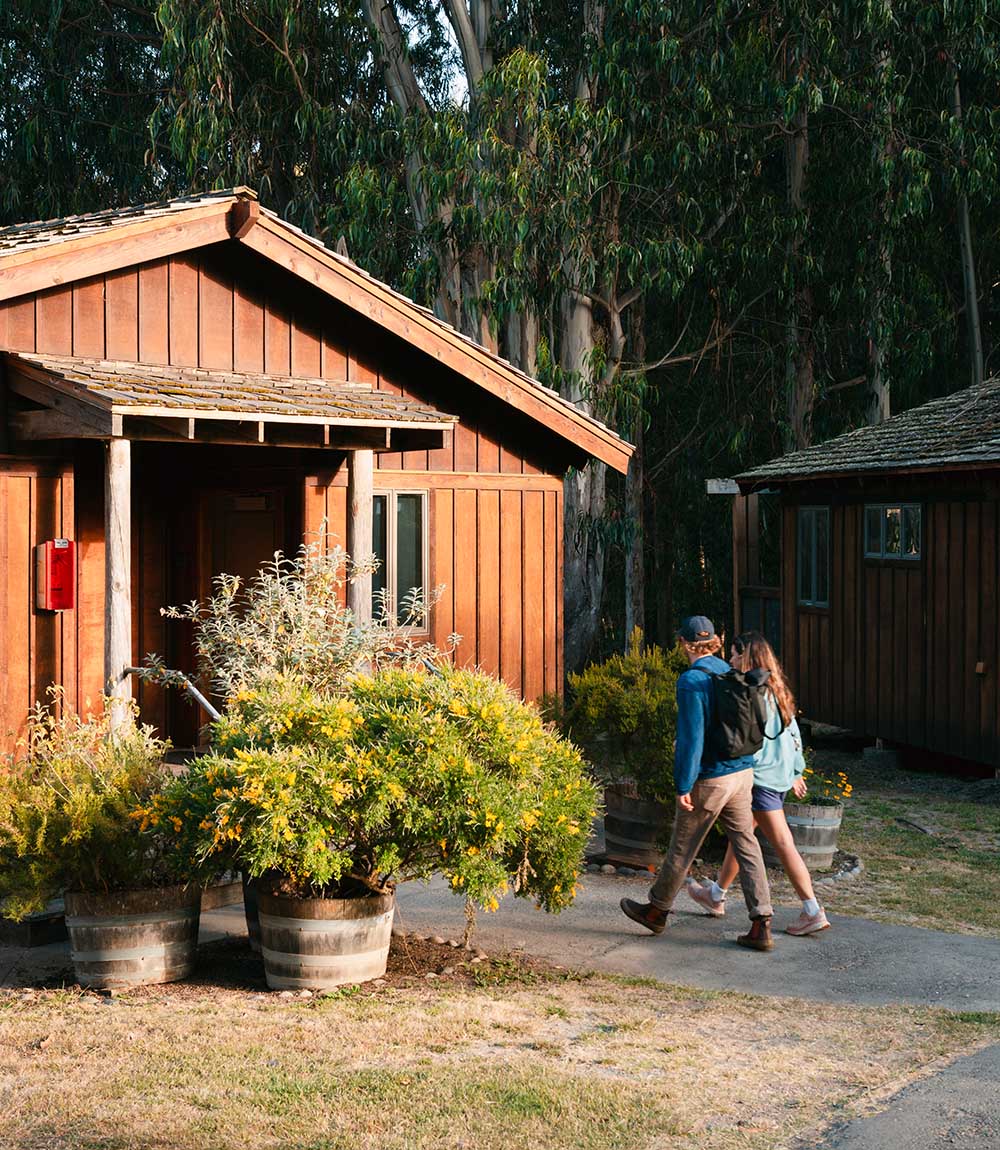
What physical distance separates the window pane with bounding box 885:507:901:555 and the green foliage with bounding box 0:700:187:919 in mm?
10991

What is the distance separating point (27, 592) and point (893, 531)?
32.6 feet

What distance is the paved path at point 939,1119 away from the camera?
5.31 meters

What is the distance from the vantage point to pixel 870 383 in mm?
25344

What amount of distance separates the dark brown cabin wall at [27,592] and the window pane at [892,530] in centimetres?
953

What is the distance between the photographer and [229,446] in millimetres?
12742

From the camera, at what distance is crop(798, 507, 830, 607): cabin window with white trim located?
18.3 m

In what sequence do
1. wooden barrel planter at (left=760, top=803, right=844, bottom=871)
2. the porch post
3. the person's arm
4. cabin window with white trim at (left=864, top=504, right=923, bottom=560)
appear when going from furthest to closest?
cabin window with white trim at (left=864, top=504, right=923, bottom=560), the porch post, wooden barrel planter at (left=760, top=803, right=844, bottom=871), the person's arm

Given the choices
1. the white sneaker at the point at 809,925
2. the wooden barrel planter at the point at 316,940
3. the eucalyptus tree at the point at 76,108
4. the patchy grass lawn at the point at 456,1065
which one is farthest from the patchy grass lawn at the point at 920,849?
the eucalyptus tree at the point at 76,108

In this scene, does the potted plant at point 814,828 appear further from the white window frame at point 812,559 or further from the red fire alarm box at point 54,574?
the white window frame at point 812,559

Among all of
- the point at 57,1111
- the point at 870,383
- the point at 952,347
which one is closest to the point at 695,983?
the point at 57,1111

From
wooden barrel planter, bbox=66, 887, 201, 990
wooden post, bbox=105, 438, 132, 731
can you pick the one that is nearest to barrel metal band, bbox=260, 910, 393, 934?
wooden barrel planter, bbox=66, 887, 201, 990

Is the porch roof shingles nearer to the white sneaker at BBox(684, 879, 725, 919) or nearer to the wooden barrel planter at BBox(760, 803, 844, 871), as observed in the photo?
the wooden barrel planter at BBox(760, 803, 844, 871)

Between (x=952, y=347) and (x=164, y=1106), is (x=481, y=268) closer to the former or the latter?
(x=952, y=347)

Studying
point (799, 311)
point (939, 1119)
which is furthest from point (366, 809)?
point (799, 311)
